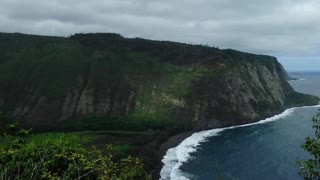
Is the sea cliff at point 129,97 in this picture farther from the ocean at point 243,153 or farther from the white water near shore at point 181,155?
the ocean at point 243,153

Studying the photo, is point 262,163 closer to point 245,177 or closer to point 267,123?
point 245,177

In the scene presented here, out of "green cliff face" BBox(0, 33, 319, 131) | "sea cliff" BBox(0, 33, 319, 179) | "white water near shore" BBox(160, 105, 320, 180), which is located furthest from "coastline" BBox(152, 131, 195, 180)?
"green cliff face" BBox(0, 33, 319, 131)

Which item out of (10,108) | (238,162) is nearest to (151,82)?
(10,108)

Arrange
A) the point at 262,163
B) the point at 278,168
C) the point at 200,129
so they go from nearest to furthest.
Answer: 1. the point at 278,168
2. the point at 262,163
3. the point at 200,129

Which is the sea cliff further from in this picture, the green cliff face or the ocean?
the ocean

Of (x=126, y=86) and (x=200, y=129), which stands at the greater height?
(x=126, y=86)

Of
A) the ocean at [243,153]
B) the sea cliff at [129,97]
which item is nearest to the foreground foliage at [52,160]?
the ocean at [243,153]

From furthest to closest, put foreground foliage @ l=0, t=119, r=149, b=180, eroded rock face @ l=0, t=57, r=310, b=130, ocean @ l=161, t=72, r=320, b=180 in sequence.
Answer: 1. eroded rock face @ l=0, t=57, r=310, b=130
2. ocean @ l=161, t=72, r=320, b=180
3. foreground foliage @ l=0, t=119, r=149, b=180

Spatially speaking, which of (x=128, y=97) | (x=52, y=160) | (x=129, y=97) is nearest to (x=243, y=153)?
(x=129, y=97)
